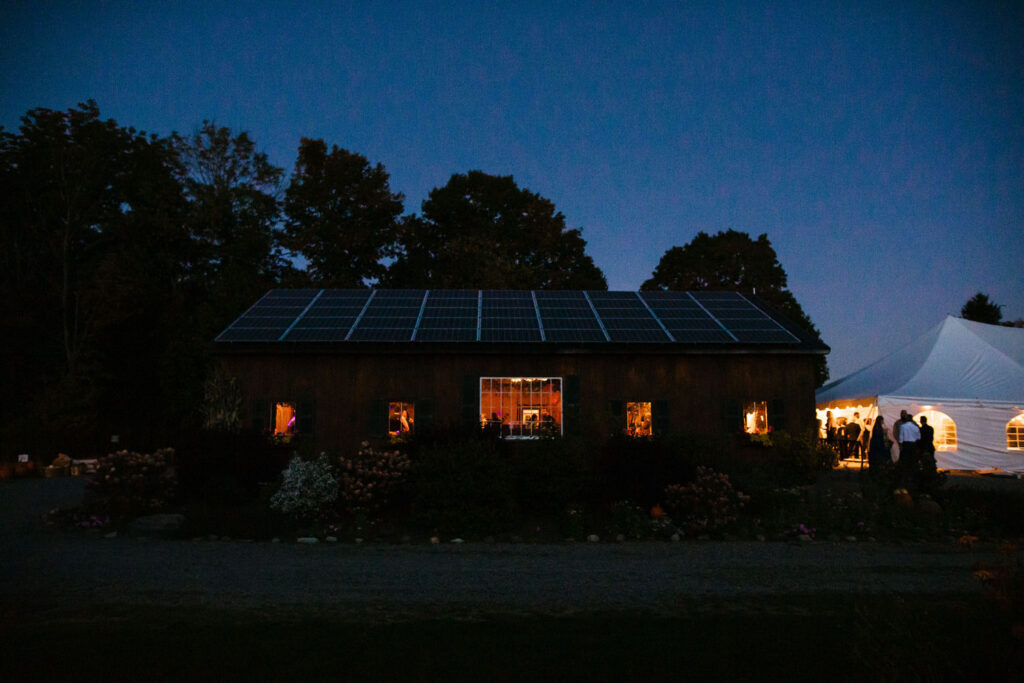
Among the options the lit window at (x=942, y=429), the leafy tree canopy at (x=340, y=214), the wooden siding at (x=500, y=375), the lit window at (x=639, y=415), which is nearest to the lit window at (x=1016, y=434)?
the lit window at (x=942, y=429)

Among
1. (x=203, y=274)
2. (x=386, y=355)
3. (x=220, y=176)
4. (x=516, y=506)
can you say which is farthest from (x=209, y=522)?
(x=220, y=176)

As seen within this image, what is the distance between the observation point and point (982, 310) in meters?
38.1

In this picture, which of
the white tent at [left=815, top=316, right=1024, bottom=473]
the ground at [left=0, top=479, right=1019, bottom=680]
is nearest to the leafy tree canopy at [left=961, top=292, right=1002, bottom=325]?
the white tent at [left=815, top=316, right=1024, bottom=473]

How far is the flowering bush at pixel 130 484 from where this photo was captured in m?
10.9

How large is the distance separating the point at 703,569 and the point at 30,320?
26.0 meters

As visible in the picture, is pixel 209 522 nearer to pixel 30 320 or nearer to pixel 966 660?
pixel 966 660

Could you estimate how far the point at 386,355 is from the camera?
15.3 metres

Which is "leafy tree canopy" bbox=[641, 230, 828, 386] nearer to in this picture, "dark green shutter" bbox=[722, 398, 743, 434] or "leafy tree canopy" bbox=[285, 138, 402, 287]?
"leafy tree canopy" bbox=[285, 138, 402, 287]

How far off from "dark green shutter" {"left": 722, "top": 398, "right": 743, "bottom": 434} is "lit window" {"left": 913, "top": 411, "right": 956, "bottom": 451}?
25.9 ft

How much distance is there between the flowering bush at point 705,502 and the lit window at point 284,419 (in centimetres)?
886

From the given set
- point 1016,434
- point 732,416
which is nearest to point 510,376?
point 732,416

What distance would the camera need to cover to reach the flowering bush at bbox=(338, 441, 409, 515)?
1038cm

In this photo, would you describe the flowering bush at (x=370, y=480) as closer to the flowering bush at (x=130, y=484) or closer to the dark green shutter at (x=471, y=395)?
the flowering bush at (x=130, y=484)

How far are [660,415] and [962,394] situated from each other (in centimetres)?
1068
